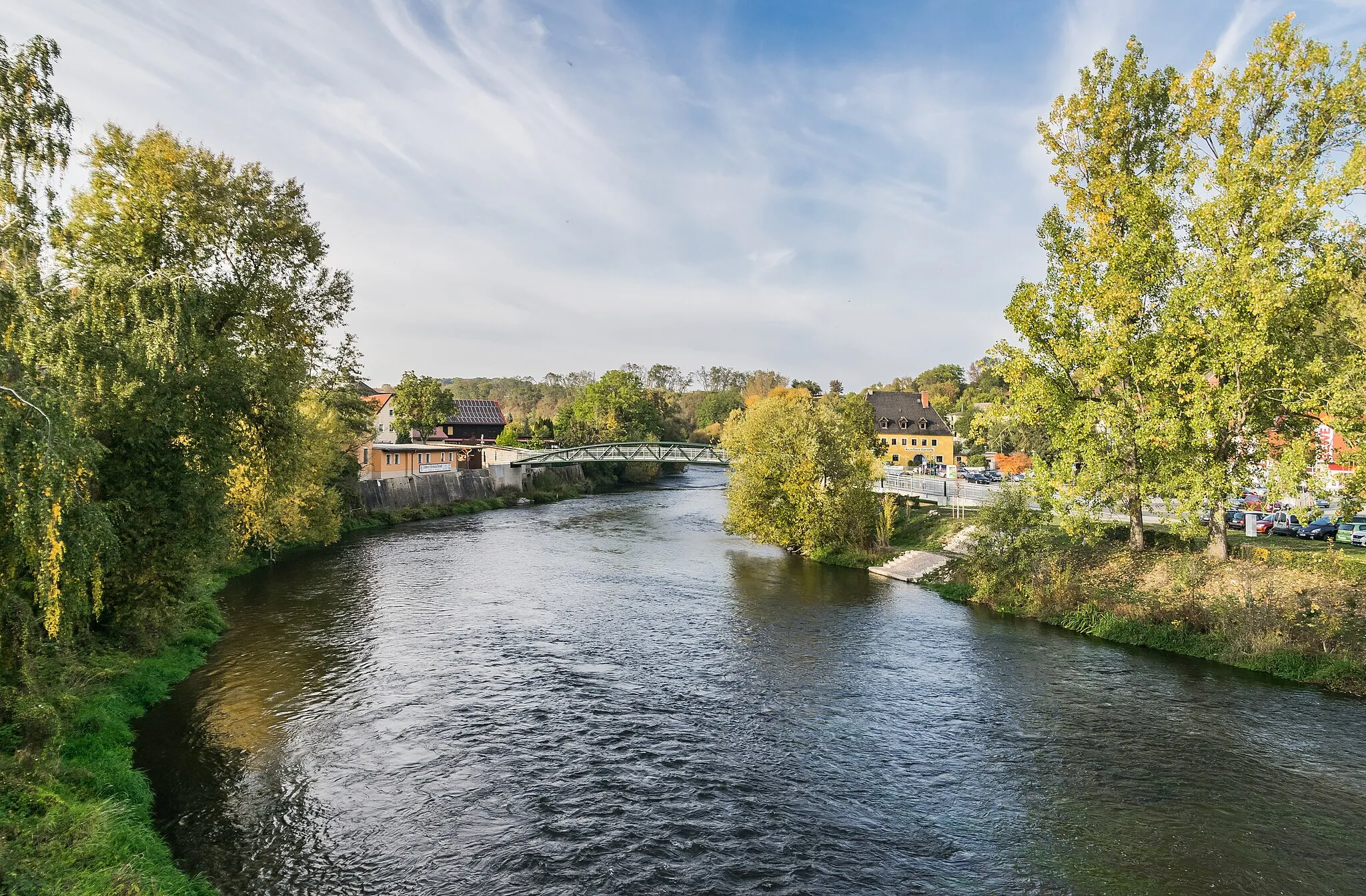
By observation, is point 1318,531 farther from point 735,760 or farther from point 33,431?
point 33,431

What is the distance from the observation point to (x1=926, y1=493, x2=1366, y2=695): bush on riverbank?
71.4ft

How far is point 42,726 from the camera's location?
12633 mm

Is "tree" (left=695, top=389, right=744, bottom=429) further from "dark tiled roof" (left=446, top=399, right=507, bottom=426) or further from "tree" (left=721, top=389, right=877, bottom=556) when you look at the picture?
"tree" (left=721, top=389, right=877, bottom=556)

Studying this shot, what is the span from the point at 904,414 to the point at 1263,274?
2884 inches

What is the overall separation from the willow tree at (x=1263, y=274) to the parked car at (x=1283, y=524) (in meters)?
10.5

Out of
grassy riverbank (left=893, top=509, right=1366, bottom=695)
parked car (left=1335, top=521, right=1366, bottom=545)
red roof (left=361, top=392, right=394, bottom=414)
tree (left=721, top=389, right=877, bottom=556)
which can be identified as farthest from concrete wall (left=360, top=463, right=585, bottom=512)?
parked car (left=1335, top=521, right=1366, bottom=545)

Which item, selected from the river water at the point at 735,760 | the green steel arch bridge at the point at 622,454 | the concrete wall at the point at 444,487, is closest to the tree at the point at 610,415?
the green steel arch bridge at the point at 622,454

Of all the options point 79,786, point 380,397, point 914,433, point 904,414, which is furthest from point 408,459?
point 904,414

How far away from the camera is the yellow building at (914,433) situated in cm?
9288

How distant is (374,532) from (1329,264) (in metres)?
51.9

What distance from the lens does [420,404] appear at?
285 ft

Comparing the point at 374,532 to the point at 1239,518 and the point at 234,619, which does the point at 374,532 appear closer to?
the point at 234,619

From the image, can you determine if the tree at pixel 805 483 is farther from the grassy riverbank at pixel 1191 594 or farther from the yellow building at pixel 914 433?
the yellow building at pixel 914 433

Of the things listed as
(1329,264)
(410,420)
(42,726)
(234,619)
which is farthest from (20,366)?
(410,420)
